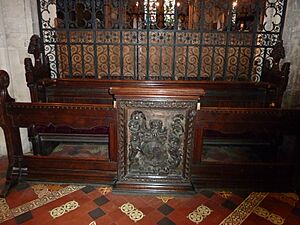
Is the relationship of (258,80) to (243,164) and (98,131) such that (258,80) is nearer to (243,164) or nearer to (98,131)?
(243,164)

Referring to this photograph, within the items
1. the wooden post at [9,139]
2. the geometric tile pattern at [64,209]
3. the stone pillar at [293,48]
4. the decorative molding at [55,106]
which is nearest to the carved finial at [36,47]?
the wooden post at [9,139]

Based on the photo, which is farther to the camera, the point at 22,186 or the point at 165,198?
the point at 22,186

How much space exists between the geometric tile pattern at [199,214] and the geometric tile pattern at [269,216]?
1.51ft

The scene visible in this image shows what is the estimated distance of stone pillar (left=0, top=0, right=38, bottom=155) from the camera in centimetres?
319

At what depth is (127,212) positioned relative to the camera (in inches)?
92.0

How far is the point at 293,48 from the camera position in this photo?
3.71 meters

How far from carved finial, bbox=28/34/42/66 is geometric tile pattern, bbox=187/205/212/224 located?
2719 millimetres

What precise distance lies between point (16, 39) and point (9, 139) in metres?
1.43

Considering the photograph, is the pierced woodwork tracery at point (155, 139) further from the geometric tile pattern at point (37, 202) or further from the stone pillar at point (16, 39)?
the stone pillar at point (16, 39)

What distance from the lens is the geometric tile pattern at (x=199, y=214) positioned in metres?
2.26

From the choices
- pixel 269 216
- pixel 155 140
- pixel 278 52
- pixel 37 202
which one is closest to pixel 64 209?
pixel 37 202

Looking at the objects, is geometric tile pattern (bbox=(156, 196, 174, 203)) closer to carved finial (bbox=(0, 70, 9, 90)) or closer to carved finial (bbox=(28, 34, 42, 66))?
carved finial (bbox=(0, 70, 9, 90))

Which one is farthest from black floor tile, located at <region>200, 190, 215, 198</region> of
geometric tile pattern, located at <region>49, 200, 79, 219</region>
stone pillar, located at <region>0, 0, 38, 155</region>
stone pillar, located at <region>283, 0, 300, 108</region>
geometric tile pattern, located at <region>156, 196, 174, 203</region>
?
stone pillar, located at <region>0, 0, 38, 155</region>

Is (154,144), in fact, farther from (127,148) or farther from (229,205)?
(229,205)
